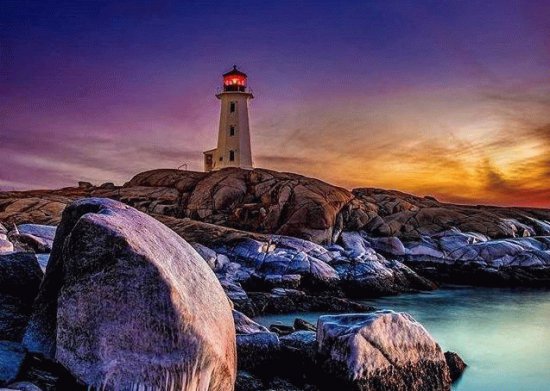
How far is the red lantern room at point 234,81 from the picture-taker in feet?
153

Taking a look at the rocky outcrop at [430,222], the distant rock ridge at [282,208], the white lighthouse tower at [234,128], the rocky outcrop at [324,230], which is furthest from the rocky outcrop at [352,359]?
the white lighthouse tower at [234,128]

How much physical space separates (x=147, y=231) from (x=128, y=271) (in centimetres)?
75

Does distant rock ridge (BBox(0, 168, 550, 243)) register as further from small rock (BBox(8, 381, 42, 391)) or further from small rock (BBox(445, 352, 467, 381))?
small rock (BBox(8, 381, 42, 391))

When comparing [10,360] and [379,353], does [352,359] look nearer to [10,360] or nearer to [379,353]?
[379,353]

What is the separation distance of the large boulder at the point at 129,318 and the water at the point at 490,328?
6179mm

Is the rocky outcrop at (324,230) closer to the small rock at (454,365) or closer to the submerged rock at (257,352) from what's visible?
the small rock at (454,365)

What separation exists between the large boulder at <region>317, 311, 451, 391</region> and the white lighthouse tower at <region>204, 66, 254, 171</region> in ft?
128

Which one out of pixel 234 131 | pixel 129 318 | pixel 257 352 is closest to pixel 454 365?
pixel 257 352

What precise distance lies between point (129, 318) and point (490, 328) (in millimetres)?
14460

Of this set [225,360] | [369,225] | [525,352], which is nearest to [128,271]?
[225,360]

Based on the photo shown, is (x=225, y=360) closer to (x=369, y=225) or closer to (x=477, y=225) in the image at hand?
(x=369, y=225)

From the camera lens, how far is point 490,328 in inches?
617

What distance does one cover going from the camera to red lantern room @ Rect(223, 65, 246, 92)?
4666 centimetres

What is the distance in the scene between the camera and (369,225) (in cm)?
3316
